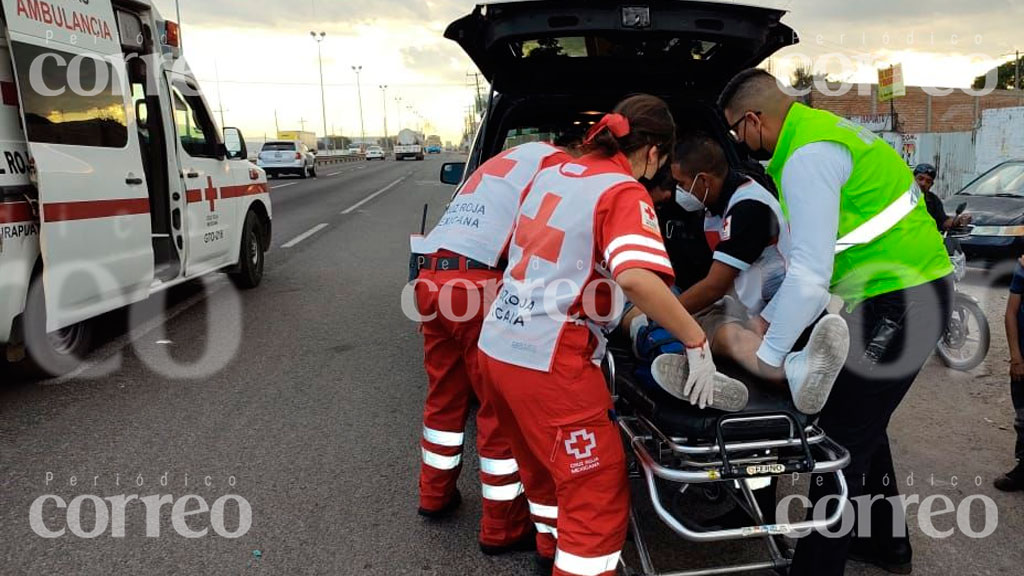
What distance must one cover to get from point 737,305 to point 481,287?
1.07 m

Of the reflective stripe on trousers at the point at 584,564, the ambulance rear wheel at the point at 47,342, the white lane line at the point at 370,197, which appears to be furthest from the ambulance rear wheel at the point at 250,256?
the white lane line at the point at 370,197

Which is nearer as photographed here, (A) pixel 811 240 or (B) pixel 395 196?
(A) pixel 811 240

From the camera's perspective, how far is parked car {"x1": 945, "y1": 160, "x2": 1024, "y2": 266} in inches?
336

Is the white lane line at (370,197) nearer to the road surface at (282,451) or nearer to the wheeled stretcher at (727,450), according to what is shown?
the road surface at (282,451)

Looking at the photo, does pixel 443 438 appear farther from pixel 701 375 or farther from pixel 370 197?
pixel 370 197

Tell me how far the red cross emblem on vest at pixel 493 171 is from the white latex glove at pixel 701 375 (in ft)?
3.63

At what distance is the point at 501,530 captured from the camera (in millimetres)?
3041

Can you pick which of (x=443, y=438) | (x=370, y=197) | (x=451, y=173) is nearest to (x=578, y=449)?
(x=443, y=438)

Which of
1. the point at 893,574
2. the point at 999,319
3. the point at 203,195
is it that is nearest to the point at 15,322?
the point at 203,195

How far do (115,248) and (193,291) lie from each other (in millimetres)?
2908

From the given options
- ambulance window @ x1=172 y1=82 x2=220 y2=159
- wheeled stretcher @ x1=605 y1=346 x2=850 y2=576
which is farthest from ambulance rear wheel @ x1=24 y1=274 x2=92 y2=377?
wheeled stretcher @ x1=605 y1=346 x2=850 y2=576

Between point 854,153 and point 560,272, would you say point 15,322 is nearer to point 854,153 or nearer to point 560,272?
point 560,272

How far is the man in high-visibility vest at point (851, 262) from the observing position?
237cm

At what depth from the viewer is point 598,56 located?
381cm
